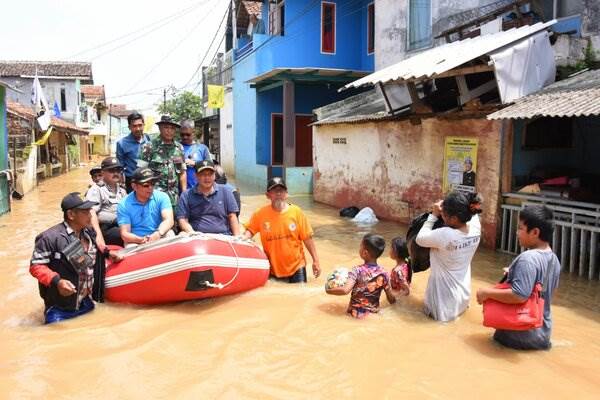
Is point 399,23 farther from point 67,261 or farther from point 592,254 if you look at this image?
point 67,261

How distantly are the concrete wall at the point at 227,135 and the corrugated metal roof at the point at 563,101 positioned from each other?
53.5 ft

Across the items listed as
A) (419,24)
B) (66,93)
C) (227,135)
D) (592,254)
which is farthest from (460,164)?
(66,93)

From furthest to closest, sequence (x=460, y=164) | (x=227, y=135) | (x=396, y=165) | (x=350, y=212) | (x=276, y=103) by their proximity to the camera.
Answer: (x=227, y=135) < (x=276, y=103) < (x=350, y=212) < (x=396, y=165) < (x=460, y=164)

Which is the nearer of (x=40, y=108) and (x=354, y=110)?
(x=354, y=110)

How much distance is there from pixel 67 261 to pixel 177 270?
0.94m

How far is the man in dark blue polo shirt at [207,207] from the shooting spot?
5359mm

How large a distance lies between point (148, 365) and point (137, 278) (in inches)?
43.1

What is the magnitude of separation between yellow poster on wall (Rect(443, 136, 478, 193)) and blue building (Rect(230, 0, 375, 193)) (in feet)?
24.9

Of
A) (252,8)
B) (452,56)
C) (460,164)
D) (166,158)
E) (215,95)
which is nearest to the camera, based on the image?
(166,158)

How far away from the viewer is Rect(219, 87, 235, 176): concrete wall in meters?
23.2

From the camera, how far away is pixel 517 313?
3645mm

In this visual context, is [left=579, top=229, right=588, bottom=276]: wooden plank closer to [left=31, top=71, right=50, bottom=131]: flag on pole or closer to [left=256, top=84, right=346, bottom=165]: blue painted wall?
[left=256, top=84, right=346, bottom=165]: blue painted wall

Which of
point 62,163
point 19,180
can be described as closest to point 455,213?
point 19,180

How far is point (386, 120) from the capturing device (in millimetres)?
10953
